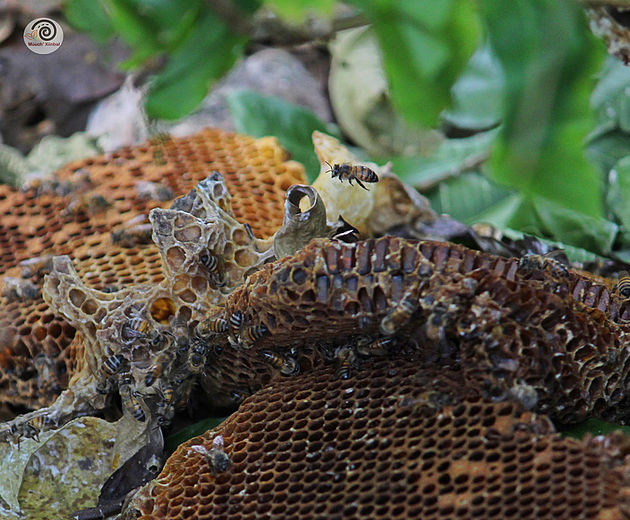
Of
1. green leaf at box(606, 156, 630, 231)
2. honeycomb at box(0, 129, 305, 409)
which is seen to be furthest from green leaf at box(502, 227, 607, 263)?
honeycomb at box(0, 129, 305, 409)

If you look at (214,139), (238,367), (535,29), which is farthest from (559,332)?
(214,139)

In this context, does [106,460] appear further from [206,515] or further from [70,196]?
[70,196]

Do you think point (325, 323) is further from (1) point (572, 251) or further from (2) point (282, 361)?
(1) point (572, 251)

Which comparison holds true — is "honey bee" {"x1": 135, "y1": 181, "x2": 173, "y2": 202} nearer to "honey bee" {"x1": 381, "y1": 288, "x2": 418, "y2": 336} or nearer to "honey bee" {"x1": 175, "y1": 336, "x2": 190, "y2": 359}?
"honey bee" {"x1": 175, "y1": 336, "x2": 190, "y2": 359}

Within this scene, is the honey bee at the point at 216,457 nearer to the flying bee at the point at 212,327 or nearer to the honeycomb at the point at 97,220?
the flying bee at the point at 212,327

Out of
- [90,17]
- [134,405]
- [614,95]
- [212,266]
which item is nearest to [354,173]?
[212,266]

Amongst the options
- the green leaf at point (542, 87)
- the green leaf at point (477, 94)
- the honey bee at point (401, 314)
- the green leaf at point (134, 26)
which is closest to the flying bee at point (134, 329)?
the honey bee at point (401, 314)
